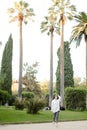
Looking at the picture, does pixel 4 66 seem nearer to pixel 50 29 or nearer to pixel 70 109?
pixel 50 29

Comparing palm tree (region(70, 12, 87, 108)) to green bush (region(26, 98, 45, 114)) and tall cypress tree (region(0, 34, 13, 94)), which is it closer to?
tall cypress tree (region(0, 34, 13, 94))

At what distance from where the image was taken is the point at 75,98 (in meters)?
46.2

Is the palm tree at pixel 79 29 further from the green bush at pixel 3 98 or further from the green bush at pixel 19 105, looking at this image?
the green bush at pixel 19 105

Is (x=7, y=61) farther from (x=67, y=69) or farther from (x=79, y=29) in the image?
(x=79, y=29)

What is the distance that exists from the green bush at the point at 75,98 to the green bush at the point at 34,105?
12192 millimetres

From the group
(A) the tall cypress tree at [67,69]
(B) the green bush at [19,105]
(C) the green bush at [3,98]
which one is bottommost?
(B) the green bush at [19,105]

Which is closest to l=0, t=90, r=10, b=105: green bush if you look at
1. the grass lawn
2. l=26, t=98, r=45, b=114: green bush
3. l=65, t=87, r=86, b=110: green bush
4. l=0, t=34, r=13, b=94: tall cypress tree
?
l=0, t=34, r=13, b=94: tall cypress tree

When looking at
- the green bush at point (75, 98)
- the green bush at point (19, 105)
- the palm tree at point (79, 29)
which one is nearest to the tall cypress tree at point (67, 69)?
the palm tree at point (79, 29)

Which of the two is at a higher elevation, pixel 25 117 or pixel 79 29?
pixel 79 29

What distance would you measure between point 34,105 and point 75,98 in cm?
1306

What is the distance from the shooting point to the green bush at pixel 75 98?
4594 cm

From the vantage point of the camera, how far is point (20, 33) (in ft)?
189

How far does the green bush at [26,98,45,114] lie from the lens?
3384 centimetres

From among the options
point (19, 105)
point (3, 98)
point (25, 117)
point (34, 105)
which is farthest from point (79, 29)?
point (25, 117)
